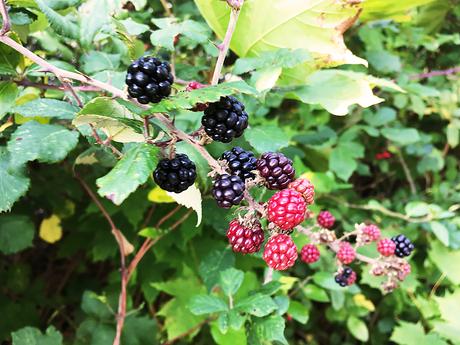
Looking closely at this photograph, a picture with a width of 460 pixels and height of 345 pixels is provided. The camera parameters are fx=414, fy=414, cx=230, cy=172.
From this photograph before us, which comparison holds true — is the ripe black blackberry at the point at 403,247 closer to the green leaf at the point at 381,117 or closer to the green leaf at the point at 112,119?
the green leaf at the point at 112,119

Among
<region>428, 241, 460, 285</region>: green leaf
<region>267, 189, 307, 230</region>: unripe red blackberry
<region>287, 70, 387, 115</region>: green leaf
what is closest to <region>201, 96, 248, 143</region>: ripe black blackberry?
<region>267, 189, 307, 230</region>: unripe red blackberry

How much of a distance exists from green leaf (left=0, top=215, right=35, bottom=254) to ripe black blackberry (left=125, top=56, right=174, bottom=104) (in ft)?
3.80

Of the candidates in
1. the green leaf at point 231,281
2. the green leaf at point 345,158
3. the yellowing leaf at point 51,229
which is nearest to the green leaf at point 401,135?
the green leaf at point 345,158

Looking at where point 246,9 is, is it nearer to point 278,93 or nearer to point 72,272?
point 278,93

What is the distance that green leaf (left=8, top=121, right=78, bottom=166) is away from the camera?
3.10ft

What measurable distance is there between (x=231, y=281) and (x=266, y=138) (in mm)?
484

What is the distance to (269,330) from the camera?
3.80 feet

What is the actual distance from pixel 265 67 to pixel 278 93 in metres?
0.17

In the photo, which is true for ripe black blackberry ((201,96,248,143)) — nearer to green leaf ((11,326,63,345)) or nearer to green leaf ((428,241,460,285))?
green leaf ((11,326,63,345))

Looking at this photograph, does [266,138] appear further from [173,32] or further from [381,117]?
[381,117]

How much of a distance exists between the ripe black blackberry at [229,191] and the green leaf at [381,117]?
158cm

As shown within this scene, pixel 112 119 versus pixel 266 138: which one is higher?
pixel 112 119

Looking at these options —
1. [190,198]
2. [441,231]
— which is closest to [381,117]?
[441,231]

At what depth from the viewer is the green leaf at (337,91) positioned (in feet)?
4.07
